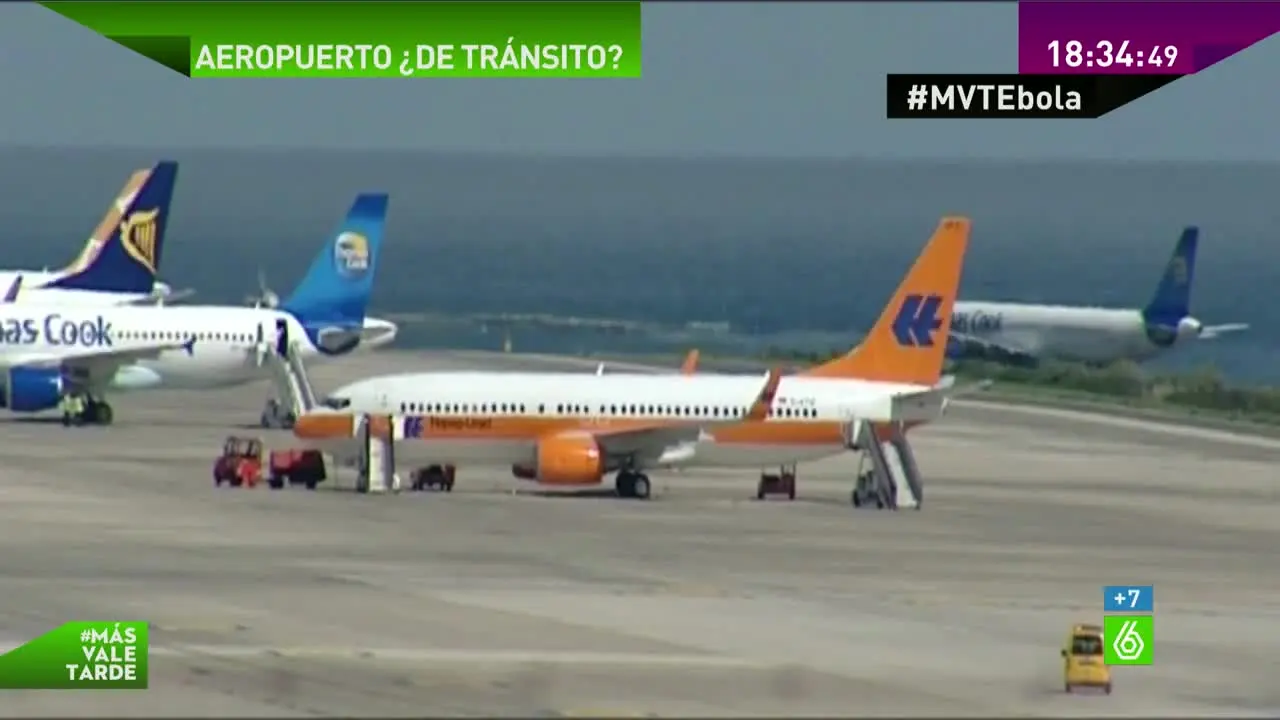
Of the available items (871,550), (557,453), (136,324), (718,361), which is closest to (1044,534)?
(871,550)

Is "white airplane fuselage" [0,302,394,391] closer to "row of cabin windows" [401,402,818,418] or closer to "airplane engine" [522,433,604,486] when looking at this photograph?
"row of cabin windows" [401,402,818,418]

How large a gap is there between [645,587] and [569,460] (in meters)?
19.7

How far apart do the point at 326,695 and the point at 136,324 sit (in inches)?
2542

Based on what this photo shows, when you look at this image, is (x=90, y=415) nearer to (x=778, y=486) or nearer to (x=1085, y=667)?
(x=778, y=486)

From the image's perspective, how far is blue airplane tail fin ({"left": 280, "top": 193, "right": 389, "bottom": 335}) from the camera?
111 metres

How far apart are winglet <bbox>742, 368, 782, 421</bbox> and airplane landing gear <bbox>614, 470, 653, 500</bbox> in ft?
10.8

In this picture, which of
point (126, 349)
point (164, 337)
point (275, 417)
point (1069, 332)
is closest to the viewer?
point (126, 349)

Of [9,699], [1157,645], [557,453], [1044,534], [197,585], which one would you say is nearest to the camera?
[9,699]

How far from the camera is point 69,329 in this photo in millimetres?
102625

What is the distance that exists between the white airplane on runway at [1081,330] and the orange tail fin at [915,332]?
73.4m

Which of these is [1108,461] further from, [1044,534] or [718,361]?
[718,361]

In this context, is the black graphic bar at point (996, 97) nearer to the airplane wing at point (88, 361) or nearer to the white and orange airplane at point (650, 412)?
the white and orange airplane at point (650, 412)

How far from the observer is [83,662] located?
41.3 m

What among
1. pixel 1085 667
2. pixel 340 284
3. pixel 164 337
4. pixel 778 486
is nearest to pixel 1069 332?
pixel 340 284
